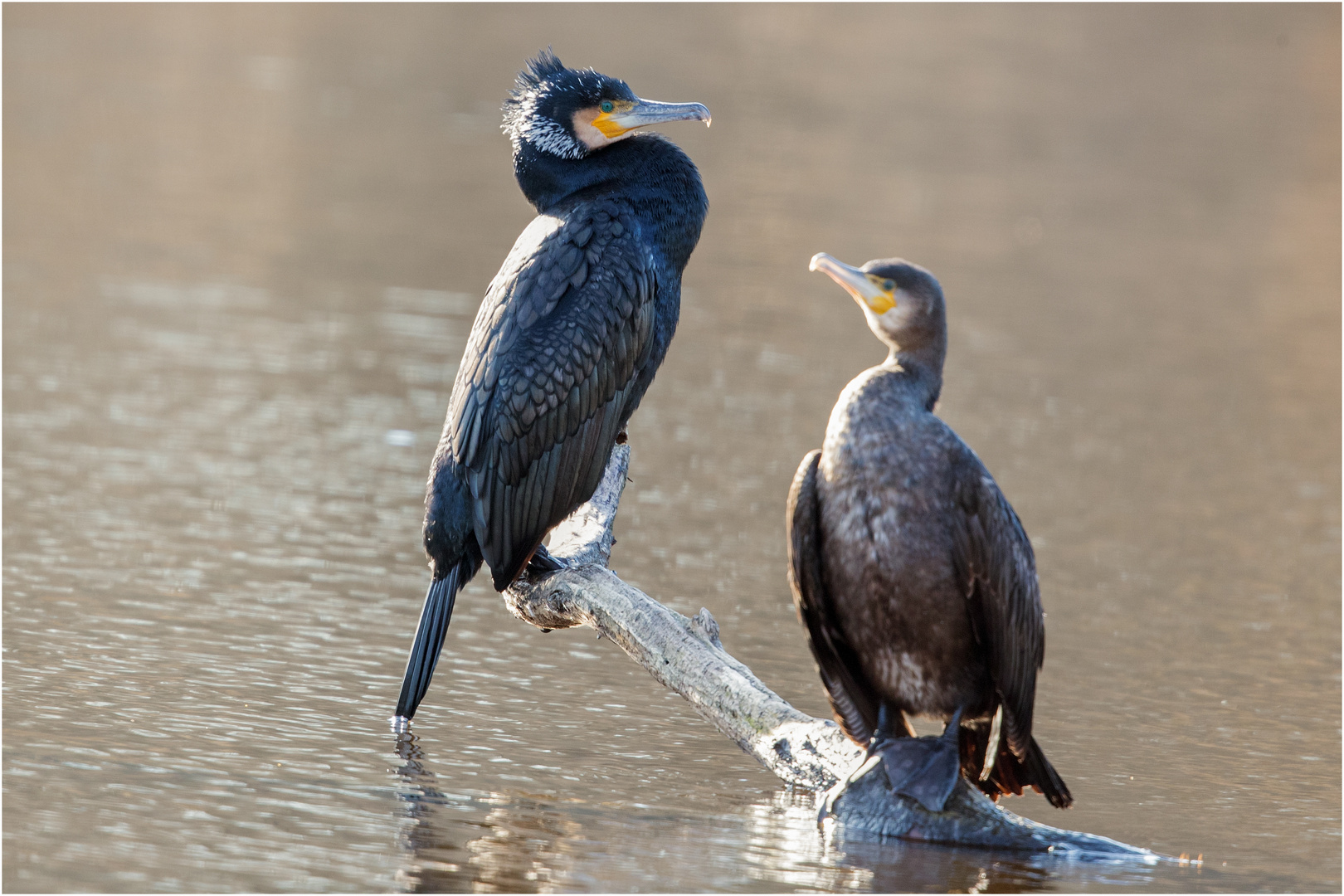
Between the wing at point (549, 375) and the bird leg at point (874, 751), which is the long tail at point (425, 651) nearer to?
the wing at point (549, 375)

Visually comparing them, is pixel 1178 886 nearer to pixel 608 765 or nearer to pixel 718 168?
pixel 608 765

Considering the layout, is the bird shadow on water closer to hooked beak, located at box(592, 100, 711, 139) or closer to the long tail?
the long tail

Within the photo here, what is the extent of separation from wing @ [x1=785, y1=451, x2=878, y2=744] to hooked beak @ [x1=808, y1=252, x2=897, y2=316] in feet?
1.44

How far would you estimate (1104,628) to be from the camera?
753cm

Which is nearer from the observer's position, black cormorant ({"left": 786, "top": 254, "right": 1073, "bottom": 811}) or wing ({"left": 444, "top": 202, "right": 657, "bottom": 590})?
black cormorant ({"left": 786, "top": 254, "right": 1073, "bottom": 811})

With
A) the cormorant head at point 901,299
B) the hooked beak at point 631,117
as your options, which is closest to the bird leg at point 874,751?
the cormorant head at point 901,299

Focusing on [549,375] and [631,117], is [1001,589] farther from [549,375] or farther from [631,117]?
[631,117]

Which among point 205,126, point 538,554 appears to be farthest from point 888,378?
point 205,126

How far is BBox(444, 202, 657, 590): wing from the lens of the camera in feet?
18.8

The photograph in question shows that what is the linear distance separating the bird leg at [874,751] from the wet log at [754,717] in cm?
A: 2

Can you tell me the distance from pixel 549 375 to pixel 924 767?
1.80 metres

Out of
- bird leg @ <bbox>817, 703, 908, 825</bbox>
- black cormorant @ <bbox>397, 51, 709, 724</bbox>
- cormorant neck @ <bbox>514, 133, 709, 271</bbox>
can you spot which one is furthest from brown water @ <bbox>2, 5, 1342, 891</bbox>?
cormorant neck @ <bbox>514, 133, 709, 271</bbox>

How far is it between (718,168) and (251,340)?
8.41m

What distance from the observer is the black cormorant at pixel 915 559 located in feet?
15.6
